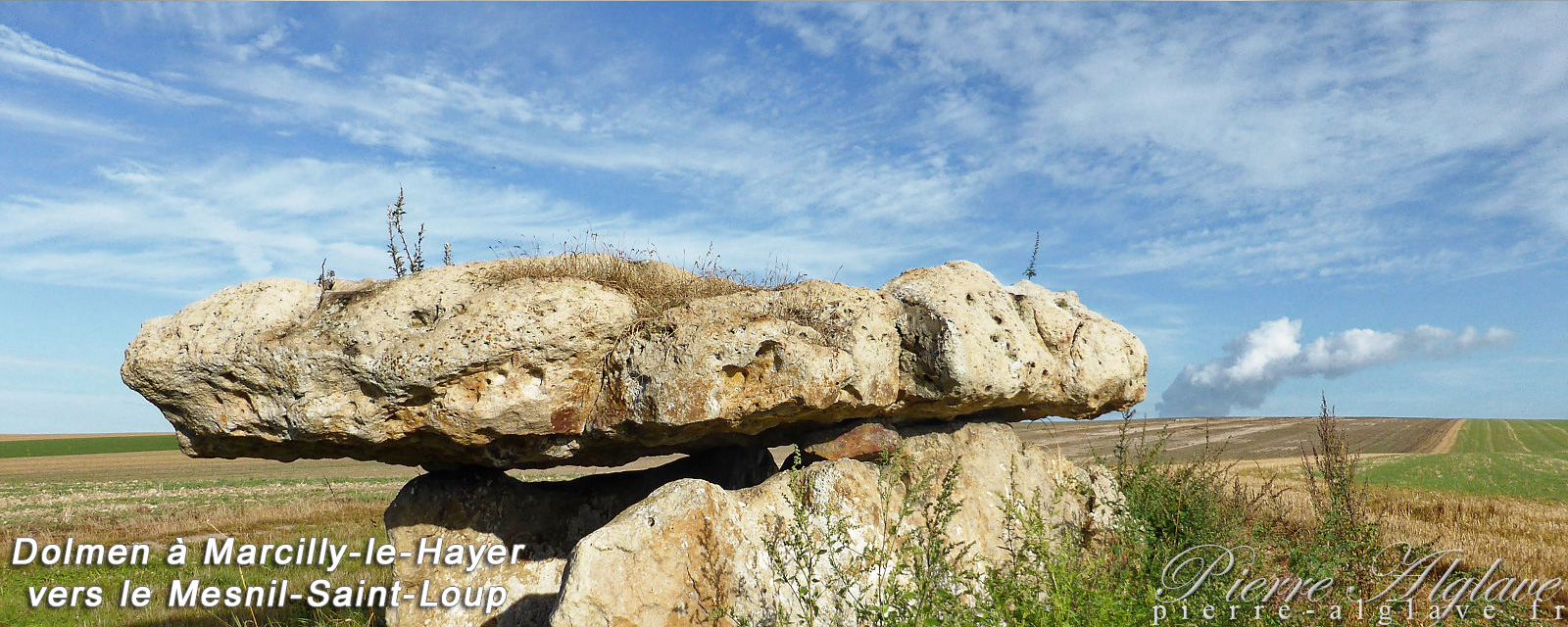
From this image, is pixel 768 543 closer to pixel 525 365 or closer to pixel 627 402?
pixel 627 402

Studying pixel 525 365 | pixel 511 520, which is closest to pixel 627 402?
pixel 525 365

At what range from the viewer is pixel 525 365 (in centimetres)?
686

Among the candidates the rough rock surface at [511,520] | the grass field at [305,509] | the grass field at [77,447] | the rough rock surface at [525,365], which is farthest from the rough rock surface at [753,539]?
the grass field at [77,447]

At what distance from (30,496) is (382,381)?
30399mm

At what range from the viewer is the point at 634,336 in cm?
712

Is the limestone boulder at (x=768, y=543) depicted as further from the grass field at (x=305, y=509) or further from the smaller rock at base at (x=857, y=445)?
the grass field at (x=305, y=509)

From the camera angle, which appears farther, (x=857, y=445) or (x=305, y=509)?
(x=305, y=509)

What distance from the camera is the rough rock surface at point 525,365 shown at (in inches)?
267

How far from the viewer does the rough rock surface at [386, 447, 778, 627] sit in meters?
7.85

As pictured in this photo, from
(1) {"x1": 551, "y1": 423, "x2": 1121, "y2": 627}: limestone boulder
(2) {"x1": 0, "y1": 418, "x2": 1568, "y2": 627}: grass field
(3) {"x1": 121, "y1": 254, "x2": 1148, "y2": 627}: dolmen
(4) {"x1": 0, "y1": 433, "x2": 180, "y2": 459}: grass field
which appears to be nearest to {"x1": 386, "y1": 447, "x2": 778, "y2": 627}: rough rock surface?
(3) {"x1": 121, "y1": 254, "x2": 1148, "y2": 627}: dolmen

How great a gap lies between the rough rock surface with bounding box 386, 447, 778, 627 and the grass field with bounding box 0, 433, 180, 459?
7096 cm

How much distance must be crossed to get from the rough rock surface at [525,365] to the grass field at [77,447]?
2813 inches

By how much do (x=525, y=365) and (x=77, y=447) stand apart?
88273 mm

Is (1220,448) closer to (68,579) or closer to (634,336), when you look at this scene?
(634,336)
